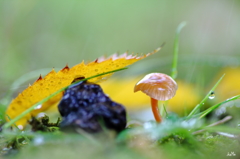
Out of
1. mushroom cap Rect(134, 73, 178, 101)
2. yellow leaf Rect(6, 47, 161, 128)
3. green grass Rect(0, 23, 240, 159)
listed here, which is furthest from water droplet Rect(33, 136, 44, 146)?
mushroom cap Rect(134, 73, 178, 101)

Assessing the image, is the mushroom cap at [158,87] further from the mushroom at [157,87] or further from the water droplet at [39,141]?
the water droplet at [39,141]

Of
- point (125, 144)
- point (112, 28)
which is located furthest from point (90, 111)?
point (112, 28)

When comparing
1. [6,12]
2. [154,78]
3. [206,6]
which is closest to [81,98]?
[154,78]

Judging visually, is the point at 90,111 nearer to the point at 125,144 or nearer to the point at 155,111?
the point at 125,144

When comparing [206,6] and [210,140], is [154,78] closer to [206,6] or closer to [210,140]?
[210,140]

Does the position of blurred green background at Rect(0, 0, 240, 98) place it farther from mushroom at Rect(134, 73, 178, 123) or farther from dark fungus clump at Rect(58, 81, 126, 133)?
dark fungus clump at Rect(58, 81, 126, 133)

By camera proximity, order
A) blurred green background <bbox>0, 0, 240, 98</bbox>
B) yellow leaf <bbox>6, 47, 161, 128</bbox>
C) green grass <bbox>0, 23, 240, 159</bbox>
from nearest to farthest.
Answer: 1. green grass <bbox>0, 23, 240, 159</bbox>
2. yellow leaf <bbox>6, 47, 161, 128</bbox>
3. blurred green background <bbox>0, 0, 240, 98</bbox>

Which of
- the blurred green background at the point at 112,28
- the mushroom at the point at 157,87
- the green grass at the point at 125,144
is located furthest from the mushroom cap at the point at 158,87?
the blurred green background at the point at 112,28
